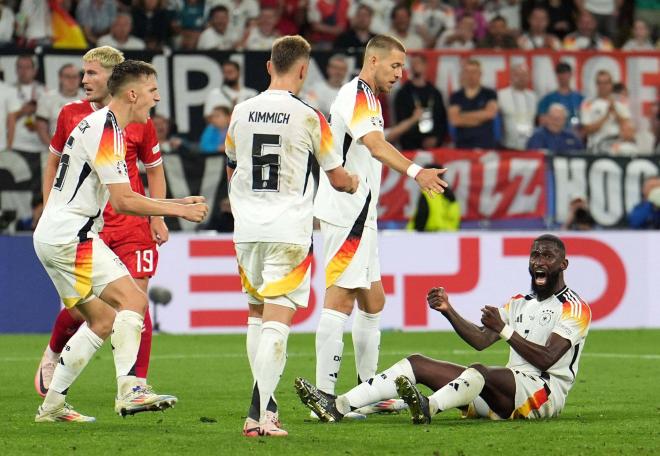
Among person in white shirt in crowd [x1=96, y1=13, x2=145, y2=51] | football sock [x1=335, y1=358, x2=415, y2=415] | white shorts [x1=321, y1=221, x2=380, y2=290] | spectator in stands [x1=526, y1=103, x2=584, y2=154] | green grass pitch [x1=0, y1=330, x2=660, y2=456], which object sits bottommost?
green grass pitch [x1=0, y1=330, x2=660, y2=456]

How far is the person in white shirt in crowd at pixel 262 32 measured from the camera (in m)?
19.6

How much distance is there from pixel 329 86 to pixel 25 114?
3.91 meters

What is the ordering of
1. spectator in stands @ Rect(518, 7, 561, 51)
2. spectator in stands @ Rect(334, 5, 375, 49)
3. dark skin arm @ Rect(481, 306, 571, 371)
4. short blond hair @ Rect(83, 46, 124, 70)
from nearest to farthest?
dark skin arm @ Rect(481, 306, 571, 371)
short blond hair @ Rect(83, 46, 124, 70)
spectator in stands @ Rect(334, 5, 375, 49)
spectator in stands @ Rect(518, 7, 561, 51)

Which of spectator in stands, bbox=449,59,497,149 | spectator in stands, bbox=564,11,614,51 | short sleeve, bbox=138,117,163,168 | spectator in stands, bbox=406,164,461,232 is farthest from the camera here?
spectator in stands, bbox=564,11,614,51

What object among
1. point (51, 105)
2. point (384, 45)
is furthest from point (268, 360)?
point (51, 105)

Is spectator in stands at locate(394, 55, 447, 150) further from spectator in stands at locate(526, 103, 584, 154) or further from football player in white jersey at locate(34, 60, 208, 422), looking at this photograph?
football player in white jersey at locate(34, 60, 208, 422)

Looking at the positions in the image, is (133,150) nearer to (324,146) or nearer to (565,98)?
(324,146)

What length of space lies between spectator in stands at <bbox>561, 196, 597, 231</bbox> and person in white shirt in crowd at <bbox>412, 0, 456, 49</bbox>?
4026 millimetres

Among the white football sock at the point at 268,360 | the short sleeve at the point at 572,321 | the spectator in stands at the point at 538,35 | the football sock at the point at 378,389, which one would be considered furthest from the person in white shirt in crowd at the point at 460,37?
the white football sock at the point at 268,360

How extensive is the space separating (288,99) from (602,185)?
11.3 metres

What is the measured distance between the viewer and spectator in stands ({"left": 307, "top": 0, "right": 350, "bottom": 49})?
2039 cm

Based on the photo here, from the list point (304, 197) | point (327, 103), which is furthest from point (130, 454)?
point (327, 103)

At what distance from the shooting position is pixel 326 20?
67.5ft

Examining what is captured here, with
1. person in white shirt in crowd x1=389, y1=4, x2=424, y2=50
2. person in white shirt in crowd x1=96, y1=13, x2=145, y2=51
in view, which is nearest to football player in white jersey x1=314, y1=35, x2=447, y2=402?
person in white shirt in crowd x1=96, y1=13, x2=145, y2=51
